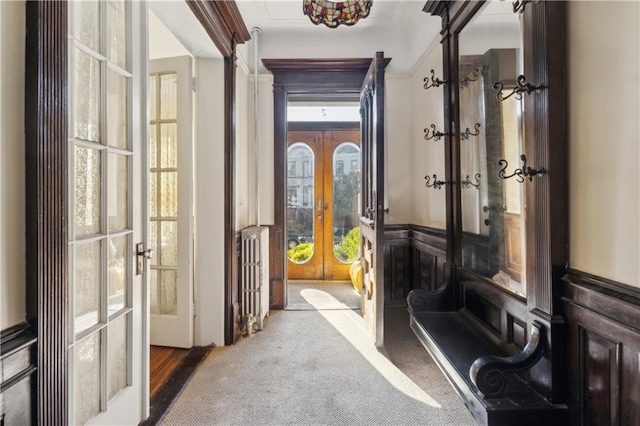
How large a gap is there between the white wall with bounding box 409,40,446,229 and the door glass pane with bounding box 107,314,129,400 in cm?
215

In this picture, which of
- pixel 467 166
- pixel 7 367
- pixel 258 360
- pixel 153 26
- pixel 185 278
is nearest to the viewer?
pixel 7 367

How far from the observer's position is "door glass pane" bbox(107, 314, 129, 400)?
1354 mm

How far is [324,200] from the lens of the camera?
464 cm

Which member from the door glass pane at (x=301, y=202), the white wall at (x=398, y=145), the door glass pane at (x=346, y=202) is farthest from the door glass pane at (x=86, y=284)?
the door glass pane at (x=346, y=202)

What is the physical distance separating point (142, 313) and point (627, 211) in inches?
74.9

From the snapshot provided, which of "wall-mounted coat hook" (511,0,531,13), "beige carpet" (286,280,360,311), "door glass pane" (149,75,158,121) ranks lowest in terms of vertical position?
"beige carpet" (286,280,360,311)

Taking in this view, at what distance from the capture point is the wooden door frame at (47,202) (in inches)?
34.5

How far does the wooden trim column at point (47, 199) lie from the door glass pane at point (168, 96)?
5.16ft

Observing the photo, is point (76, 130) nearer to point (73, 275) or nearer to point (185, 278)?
point (73, 275)

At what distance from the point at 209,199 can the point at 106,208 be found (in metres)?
1.18

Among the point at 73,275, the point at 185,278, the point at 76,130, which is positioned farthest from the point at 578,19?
the point at 185,278

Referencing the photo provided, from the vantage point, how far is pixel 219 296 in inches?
98.2

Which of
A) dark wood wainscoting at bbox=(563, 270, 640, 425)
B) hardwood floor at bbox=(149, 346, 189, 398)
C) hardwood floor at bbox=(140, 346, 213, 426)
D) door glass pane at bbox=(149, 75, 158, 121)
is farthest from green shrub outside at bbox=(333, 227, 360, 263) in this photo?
dark wood wainscoting at bbox=(563, 270, 640, 425)

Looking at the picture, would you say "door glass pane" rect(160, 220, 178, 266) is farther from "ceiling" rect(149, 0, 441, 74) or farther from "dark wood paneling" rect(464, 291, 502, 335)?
"dark wood paneling" rect(464, 291, 502, 335)
